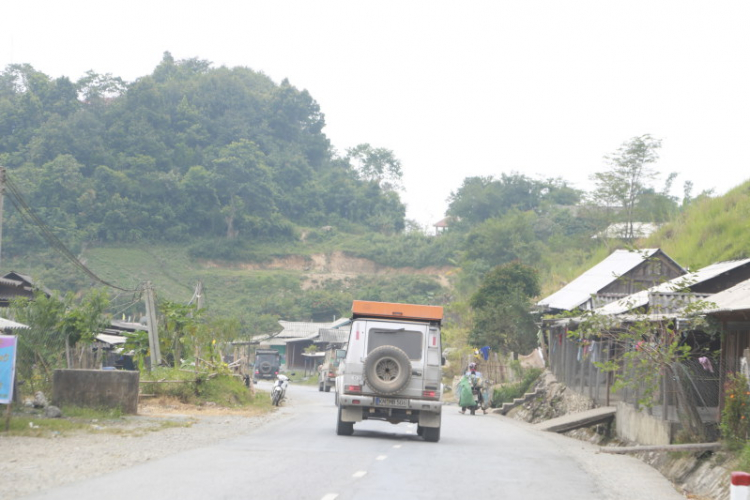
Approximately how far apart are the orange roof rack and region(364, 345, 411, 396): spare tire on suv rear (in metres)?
0.91

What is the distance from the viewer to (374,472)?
1201cm

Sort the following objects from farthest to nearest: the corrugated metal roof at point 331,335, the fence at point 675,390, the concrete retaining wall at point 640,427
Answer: the corrugated metal roof at point 331,335
the concrete retaining wall at point 640,427
the fence at point 675,390

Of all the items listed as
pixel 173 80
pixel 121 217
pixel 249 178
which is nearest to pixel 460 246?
pixel 249 178

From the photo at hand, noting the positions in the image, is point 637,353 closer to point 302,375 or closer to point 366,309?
point 366,309

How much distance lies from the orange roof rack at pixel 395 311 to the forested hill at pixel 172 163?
231 feet

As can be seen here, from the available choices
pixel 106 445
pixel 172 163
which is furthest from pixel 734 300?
pixel 172 163

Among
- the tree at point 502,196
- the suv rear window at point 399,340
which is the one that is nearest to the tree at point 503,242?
the tree at point 502,196

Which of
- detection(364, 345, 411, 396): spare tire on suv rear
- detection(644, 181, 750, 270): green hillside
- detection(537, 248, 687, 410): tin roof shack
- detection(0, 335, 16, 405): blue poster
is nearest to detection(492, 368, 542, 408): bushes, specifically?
detection(537, 248, 687, 410): tin roof shack

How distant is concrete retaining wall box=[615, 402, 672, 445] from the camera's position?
56.9 ft

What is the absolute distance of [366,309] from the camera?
18.9m

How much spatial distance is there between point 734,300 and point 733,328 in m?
0.97

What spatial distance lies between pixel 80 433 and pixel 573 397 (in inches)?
693

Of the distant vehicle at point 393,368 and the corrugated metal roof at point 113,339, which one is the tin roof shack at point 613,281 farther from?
the corrugated metal roof at point 113,339

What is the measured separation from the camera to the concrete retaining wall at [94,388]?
21.1m
